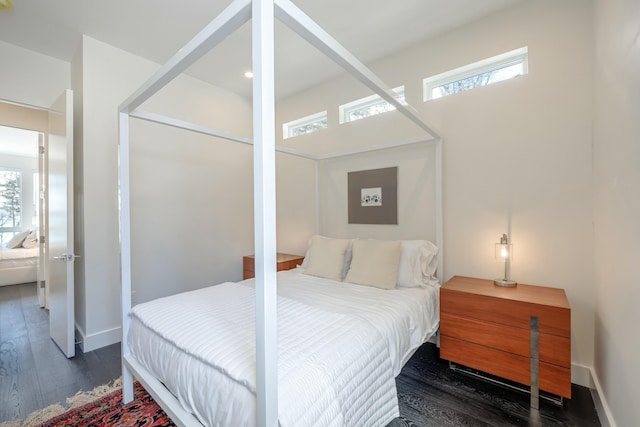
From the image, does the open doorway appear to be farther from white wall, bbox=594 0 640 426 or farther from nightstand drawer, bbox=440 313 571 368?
white wall, bbox=594 0 640 426

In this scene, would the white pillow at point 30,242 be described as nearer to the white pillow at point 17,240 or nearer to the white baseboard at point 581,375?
the white pillow at point 17,240

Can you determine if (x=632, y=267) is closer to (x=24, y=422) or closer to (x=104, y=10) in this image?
(x=24, y=422)

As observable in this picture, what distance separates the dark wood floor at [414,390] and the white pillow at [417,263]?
662mm

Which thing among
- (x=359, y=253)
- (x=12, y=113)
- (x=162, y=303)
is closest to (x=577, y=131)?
(x=359, y=253)

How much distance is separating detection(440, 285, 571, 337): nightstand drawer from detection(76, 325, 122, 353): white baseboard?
120 inches

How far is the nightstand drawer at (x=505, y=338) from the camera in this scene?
5.34 feet

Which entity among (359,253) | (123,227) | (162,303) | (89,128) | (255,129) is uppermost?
(89,128)

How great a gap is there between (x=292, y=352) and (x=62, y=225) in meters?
2.61

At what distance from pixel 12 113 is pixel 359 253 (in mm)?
4379

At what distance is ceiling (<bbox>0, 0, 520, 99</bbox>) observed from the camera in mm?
2119

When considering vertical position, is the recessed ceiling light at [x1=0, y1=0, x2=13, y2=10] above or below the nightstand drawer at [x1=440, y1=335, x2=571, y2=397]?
above

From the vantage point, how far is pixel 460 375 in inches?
80.3

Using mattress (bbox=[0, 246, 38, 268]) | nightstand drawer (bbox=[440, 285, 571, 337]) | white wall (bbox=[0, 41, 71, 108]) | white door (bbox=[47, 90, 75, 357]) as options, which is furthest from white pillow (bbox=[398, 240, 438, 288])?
mattress (bbox=[0, 246, 38, 268])

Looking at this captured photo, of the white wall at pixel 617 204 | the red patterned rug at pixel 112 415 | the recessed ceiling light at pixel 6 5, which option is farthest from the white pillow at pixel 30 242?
the white wall at pixel 617 204
